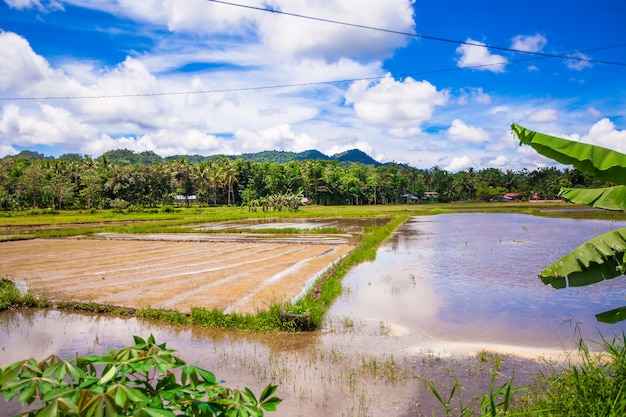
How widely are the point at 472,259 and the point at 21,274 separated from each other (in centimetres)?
1424

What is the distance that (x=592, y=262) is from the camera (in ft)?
12.6

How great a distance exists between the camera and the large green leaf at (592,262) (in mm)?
3682

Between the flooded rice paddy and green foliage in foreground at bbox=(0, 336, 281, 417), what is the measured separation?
116 inches

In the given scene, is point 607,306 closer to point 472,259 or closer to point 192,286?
point 472,259

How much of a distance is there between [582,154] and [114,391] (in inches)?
153

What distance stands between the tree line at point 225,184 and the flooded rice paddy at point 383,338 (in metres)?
38.3

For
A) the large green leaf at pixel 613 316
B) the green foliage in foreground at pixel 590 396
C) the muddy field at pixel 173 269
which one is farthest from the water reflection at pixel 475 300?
the large green leaf at pixel 613 316

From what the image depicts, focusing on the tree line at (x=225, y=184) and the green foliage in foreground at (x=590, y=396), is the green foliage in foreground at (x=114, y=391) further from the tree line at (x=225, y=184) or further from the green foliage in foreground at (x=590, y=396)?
the tree line at (x=225, y=184)

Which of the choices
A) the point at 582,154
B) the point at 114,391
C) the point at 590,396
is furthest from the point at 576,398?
the point at 114,391

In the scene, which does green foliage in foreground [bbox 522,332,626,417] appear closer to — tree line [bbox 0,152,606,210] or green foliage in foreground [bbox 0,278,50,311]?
green foliage in foreground [bbox 0,278,50,311]

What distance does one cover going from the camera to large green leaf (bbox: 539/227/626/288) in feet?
12.1

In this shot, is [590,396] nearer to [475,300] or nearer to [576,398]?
[576,398]

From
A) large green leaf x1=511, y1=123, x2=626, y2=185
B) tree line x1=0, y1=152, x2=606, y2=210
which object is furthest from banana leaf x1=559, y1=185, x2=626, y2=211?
tree line x1=0, y1=152, x2=606, y2=210

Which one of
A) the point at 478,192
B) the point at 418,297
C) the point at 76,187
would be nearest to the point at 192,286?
the point at 418,297
